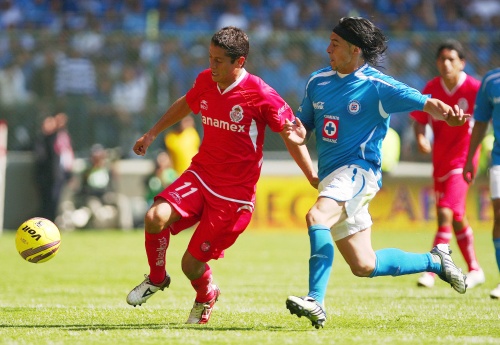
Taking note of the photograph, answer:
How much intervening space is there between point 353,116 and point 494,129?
1822 millimetres

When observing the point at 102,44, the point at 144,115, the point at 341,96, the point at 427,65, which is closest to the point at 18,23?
the point at 102,44

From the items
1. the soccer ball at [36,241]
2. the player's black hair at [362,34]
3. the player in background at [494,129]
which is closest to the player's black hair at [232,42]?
the player's black hair at [362,34]

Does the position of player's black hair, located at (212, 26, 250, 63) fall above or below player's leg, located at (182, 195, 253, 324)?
above

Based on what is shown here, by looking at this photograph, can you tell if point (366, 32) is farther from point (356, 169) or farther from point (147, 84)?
point (147, 84)

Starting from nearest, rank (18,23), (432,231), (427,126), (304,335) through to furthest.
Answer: (304,335) < (427,126) < (432,231) < (18,23)

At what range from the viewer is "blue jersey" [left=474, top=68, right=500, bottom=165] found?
8203 mm

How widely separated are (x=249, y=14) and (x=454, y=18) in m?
4.46

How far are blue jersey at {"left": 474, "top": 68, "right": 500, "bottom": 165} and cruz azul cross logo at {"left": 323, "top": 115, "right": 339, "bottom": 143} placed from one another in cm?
183

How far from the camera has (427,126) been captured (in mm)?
10406

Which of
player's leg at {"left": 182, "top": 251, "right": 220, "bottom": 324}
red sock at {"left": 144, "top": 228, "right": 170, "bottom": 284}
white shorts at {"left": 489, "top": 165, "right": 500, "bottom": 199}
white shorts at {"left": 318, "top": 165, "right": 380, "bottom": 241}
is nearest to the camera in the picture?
white shorts at {"left": 318, "top": 165, "right": 380, "bottom": 241}

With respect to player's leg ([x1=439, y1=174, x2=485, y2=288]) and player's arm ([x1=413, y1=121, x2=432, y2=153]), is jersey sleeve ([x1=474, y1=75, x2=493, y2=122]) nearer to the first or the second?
player's arm ([x1=413, y1=121, x2=432, y2=153])

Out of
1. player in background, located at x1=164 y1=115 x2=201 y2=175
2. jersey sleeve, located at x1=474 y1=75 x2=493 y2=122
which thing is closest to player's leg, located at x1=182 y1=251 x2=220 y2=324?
jersey sleeve, located at x1=474 y1=75 x2=493 y2=122

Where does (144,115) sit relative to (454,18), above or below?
below

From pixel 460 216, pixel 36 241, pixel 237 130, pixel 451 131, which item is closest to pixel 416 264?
pixel 237 130
